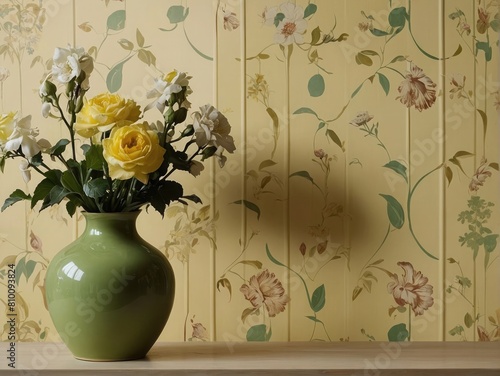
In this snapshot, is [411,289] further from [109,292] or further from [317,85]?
[109,292]

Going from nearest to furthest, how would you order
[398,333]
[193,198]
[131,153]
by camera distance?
[131,153] → [193,198] → [398,333]

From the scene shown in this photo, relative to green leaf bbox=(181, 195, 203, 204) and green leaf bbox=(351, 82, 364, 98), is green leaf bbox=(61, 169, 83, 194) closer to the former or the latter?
green leaf bbox=(181, 195, 203, 204)

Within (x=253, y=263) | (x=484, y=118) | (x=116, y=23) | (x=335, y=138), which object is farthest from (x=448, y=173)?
(x=116, y=23)

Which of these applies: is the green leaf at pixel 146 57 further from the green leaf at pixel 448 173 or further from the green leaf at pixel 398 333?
the green leaf at pixel 398 333

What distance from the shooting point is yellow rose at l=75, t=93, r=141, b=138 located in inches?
52.9

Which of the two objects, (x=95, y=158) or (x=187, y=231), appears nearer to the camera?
(x=95, y=158)

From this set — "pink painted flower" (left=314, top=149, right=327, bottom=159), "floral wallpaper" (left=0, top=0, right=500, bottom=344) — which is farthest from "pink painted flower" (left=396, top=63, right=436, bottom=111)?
"pink painted flower" (left=314, top=149, right=327, bottom=159)

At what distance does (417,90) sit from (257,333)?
27.6 inches

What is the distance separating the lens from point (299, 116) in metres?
1.67

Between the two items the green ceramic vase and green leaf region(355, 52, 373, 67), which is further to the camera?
green leaf region(355, 52, 373, 67)

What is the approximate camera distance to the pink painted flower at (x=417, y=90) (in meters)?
1.66

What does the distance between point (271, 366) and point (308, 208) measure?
444 mm

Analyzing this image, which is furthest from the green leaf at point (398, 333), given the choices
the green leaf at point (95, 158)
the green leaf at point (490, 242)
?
the green leaf at point (95, 158)

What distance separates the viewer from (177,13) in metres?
1.67
